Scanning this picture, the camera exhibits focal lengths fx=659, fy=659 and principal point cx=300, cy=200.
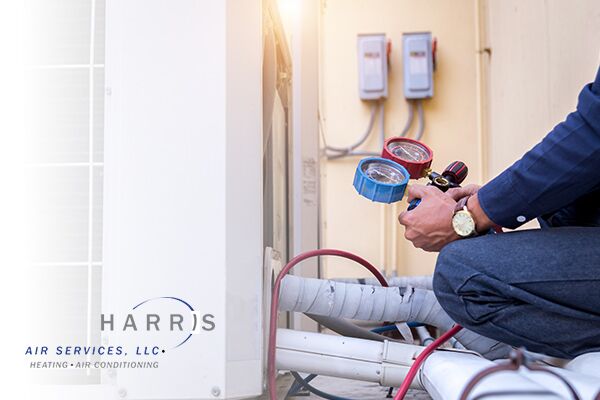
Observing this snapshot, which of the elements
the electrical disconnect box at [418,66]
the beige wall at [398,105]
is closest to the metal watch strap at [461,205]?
the beige wall at [398,105]

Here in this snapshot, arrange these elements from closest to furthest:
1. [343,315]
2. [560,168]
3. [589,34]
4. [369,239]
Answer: [560,168]
[343,315]
[589,34]
[369,239]

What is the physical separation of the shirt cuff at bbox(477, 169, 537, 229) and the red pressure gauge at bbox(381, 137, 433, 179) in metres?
0.20

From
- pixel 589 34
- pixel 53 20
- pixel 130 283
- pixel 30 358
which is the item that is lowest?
pixel 30 358

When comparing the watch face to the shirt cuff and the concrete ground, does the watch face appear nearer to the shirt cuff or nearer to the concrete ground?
the shirt cuff

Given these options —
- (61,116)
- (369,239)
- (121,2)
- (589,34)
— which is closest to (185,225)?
(61,116)

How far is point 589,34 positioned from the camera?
154 centimetres

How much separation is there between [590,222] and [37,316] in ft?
2.82

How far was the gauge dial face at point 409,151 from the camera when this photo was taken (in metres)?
1.20

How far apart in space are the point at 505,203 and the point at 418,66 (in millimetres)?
2650

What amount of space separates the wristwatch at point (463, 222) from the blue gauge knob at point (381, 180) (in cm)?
10

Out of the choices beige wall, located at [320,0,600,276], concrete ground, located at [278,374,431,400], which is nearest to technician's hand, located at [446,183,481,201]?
concrete ground, located at [278,374,431,400]

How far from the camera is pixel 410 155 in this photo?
1215mm

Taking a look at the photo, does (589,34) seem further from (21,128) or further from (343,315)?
(21,128)

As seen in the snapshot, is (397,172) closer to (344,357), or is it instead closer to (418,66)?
(344,357)
